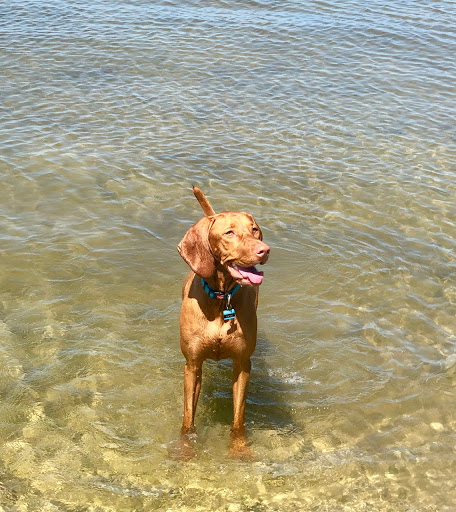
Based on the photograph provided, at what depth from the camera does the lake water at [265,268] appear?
5.30 meters

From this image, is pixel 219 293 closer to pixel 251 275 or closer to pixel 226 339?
pixel 226 339

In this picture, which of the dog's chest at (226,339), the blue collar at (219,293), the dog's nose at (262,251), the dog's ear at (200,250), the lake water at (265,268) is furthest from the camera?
the lake water at (265,268)

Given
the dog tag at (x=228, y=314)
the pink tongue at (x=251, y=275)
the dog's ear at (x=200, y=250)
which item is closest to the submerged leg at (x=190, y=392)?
the dog tag at (x=228, y=314)

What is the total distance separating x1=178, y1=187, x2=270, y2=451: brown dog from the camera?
171 inches

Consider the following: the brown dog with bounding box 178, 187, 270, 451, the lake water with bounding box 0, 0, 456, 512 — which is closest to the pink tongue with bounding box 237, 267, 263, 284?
the brown dog with bounding box 178, 187, 270, 451

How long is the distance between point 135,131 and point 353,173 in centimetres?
349

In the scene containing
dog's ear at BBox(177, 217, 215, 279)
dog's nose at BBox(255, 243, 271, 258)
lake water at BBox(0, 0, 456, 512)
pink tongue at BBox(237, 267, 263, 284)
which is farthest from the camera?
lake water at BBox(0, 0, 456, 512)

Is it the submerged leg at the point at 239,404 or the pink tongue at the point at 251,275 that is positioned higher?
the pink tongue at the point at 251,275

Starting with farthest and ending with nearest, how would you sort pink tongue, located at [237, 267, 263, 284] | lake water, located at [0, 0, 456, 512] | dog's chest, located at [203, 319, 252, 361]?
lake water, located at [0, 0, 456, 512]
dog's chest, located at [203, 319, 252, 361]
pink tongue, located at [237, 267, 263, 284]

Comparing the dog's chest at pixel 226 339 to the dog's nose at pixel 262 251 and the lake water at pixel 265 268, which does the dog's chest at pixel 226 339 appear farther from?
the lake water at pixel 265 268

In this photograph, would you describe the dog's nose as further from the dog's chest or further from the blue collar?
the dog's chest

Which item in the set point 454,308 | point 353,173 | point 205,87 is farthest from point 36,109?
point 454,308

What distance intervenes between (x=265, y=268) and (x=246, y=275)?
369 cm

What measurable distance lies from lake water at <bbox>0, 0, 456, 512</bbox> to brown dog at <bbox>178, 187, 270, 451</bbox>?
68cm
